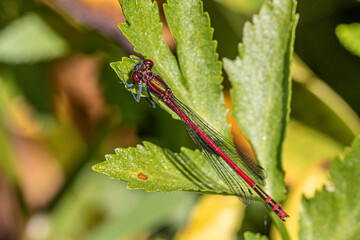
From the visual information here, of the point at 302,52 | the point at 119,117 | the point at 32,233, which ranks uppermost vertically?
the point at 302,52

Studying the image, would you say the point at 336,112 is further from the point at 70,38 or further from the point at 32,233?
the point at 32,233

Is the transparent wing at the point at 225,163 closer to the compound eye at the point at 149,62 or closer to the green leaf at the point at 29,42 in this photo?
the compound eye at the point at 149,62

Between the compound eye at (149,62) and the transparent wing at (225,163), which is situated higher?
the compound eye at (149,62)

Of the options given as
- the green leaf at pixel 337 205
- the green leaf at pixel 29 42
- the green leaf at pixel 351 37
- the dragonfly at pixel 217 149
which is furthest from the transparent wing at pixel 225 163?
the green leaf at pixel 29 42

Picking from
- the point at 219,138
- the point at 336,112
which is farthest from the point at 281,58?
the point at 336,112

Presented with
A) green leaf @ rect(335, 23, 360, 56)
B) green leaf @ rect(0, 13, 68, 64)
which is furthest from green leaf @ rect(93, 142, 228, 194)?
green leaf @ rect(0, 13, 68, 64)

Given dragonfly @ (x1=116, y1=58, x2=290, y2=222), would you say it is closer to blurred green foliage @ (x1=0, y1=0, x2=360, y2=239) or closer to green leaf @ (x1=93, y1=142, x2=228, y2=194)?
green leaf @ (x1=93, y1=142, x2=228, y2=194)

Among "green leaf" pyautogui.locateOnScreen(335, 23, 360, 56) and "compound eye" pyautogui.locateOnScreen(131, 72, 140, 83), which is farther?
"green leaf" pyautogui.locateOnScreen(335, 23, 360, 56)

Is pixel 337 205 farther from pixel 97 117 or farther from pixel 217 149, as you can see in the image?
pixel 97 117
